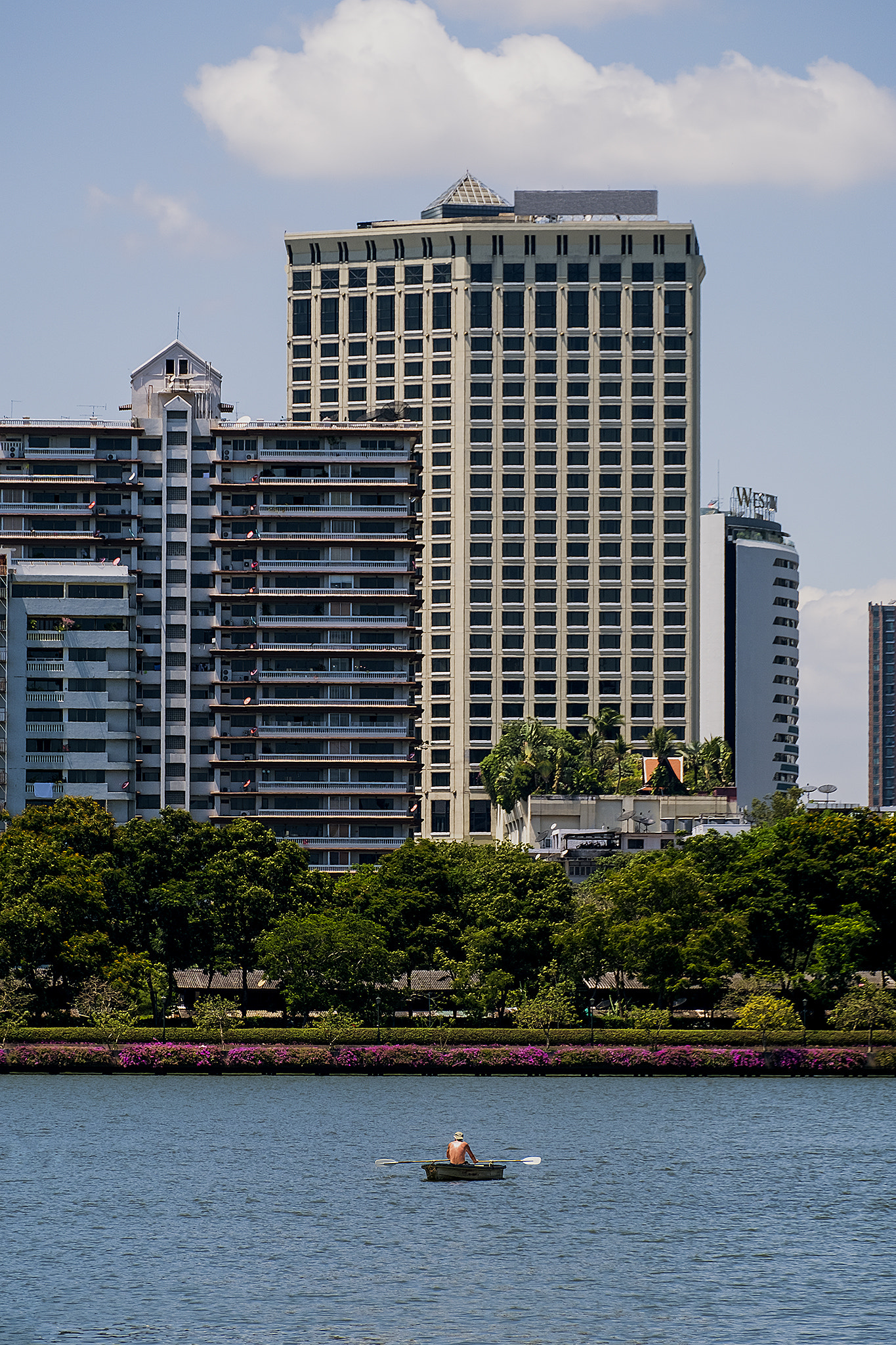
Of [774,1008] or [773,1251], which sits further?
[774,1008]

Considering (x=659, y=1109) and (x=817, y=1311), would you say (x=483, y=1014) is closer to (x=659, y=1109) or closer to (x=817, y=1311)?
(x=659, y=1109)

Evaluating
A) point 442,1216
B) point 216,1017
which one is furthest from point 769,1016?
point 442,1216

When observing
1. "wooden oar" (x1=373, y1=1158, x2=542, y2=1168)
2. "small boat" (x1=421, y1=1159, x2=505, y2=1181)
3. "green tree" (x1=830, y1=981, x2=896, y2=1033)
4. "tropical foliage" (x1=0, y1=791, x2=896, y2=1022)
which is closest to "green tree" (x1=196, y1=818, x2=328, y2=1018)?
"tropical foliage" (x1=0, y1=791, x2=896, y2=1022)

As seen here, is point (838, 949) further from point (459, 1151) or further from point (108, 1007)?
point (459, 1151)

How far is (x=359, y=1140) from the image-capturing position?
Answer: 9825cm

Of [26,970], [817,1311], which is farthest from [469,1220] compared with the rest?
[26,970]

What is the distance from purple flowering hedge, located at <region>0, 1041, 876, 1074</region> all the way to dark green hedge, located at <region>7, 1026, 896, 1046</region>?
2.28 ft

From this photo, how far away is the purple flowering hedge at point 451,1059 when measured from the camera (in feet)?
410

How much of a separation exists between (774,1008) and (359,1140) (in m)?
39.6

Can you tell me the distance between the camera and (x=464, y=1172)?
269ft

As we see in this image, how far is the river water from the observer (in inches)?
2333

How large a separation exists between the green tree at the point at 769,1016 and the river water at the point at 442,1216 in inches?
228

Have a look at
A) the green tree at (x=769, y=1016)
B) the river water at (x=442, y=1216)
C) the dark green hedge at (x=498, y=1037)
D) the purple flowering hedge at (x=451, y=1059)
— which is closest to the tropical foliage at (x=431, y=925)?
the dark green hedge at (x=498, y=1037)

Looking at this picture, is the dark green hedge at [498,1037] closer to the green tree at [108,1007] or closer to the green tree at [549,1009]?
the green tree at [549,1009]
